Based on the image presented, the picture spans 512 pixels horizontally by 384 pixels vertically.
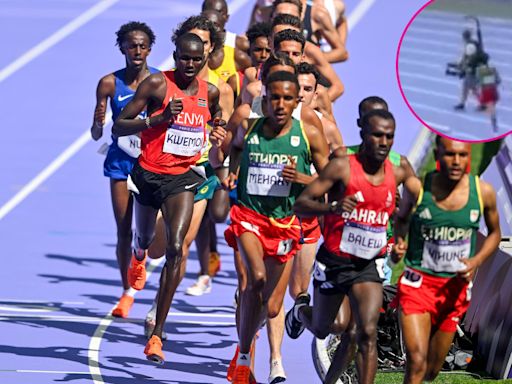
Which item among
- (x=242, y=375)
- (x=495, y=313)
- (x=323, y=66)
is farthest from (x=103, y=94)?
(x=495, y=313)

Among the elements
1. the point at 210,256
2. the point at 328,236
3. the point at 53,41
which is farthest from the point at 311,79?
the point at 53,41

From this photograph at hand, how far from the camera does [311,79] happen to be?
12.7 metres

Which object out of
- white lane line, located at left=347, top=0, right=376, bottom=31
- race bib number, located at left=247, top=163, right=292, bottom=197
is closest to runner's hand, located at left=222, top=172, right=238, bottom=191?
race bib number, located at left=247, top=163, right=292, bottom=197

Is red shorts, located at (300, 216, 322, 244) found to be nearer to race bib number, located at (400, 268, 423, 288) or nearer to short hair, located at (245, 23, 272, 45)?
race bib number, located at (400, 268, 423, 288)

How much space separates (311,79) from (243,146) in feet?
5.11

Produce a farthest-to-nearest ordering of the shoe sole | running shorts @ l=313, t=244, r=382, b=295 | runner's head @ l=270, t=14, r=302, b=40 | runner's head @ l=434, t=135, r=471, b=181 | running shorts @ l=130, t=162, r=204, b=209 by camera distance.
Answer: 1. runner's head @ l=270, t=14, r=302, b=40
2. running shorts @ l=130, t=162, r=204, b=209
3. the shoe sole
4. running shorts @ l=313, t=244, r=382, b=295
5. runner's head @ l=434, t=135, r=471, b=181

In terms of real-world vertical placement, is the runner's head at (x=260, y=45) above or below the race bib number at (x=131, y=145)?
above

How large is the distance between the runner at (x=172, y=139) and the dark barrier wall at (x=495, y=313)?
264cm

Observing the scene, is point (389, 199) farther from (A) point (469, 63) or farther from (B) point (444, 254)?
(A) point (469, 63)

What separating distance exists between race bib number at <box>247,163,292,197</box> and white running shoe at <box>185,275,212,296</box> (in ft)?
14.0

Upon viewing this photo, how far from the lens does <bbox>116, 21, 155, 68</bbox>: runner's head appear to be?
13789 mm

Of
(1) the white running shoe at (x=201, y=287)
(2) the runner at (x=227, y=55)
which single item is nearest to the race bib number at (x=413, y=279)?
(2) the runner at (x=227, y=55)

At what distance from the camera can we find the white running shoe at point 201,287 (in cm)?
1537

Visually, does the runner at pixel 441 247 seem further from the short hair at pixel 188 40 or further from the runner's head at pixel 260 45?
the runner's head at pixel 260 45
